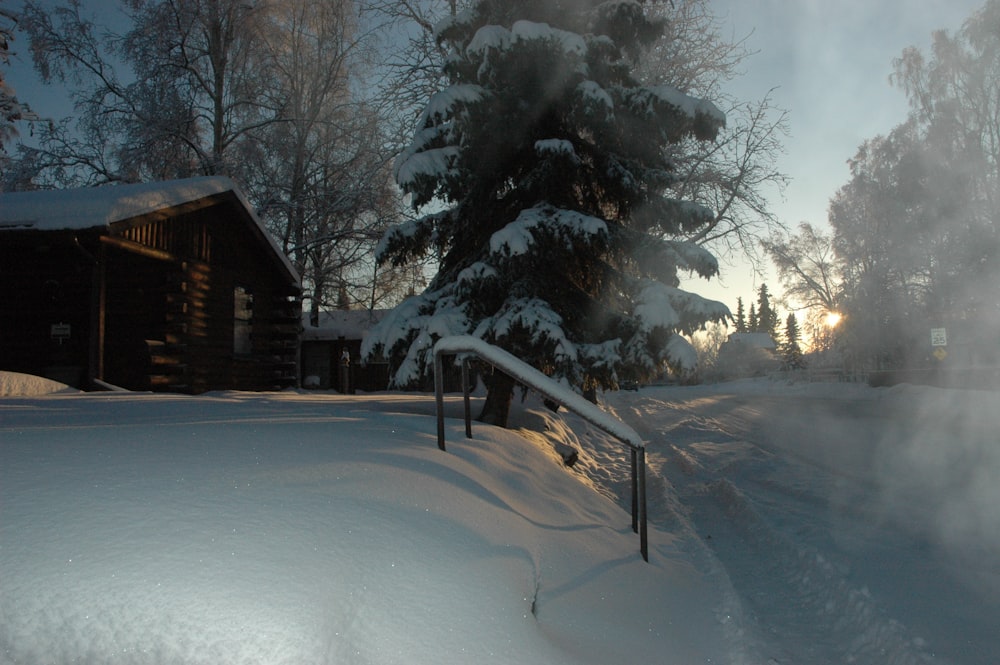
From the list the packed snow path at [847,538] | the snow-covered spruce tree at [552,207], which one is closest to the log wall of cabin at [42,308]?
the snow-covered spruce tree at [552,207]

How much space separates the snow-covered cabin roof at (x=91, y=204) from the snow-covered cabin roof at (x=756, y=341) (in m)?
82.6

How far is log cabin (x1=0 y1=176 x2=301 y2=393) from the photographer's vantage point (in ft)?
34.6

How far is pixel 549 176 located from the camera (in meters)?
8.16

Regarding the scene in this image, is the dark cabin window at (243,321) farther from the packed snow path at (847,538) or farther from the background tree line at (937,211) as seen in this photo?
the background tree line at (937,211)

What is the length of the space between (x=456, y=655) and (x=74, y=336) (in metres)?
12.3

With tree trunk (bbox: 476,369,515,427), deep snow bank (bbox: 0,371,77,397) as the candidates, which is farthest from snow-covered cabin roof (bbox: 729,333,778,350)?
deep snow bank (bbox: 0,371,77,397)

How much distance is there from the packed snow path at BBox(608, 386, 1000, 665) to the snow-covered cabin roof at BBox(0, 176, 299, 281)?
9.14 meters

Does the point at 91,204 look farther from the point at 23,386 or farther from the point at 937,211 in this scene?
the point at 937,211

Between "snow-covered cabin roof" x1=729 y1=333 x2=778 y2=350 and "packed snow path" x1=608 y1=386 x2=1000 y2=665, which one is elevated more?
"snow-covered cabin roof" x1=729 y1=333 x2=778 y2=350

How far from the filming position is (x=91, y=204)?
1055cm

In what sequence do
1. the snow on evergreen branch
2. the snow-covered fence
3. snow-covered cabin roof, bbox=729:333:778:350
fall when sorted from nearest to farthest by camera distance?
the snow-covered fence
the snow on evergreen branch
snow-covered cabin roof, bbox=729:333:778:350

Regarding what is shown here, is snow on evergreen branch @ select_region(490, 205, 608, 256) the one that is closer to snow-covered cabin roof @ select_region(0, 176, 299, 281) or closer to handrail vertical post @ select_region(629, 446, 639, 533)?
handrail vertical post @ select_region(629, 446, 639, 533)

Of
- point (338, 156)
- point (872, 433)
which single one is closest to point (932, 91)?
point (872, 433)

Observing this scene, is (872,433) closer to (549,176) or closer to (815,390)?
(549,176)
